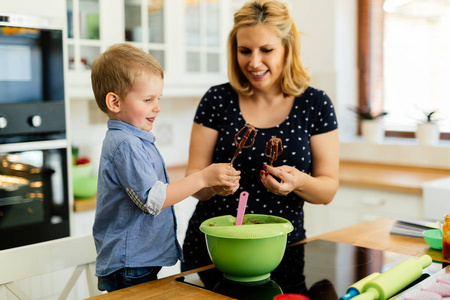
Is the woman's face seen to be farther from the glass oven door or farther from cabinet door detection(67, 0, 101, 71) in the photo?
cabinet door detection(67, 0, 101, 71)

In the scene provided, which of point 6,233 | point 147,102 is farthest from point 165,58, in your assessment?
point 147,102

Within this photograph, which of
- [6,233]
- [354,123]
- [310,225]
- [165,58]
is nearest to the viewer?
[6,233]

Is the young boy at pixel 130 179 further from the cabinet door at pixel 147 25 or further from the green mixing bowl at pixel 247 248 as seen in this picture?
the cabinet door at pixel 147 25

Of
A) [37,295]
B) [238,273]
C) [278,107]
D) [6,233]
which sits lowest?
[37,295]

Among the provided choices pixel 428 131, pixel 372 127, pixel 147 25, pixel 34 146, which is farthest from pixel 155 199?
pixel 372 127

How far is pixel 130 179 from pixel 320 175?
69 cm

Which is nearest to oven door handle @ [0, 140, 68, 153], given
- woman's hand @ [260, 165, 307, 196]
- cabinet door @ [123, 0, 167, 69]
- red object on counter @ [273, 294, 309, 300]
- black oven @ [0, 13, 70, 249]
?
black oven @ [0, 13, 70, 249]

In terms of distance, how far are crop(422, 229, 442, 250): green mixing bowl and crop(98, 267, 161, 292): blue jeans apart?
759mm

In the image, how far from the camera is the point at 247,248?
45.4 inches

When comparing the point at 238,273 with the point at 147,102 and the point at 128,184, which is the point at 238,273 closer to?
the point at 128,184

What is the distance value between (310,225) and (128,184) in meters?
2.10

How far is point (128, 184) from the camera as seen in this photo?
1192mm

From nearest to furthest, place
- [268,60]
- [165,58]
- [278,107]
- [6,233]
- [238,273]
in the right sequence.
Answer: [238,273], [268,60], [278,107], [6,233], [165,58]

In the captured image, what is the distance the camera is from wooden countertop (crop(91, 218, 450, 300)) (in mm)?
1125
